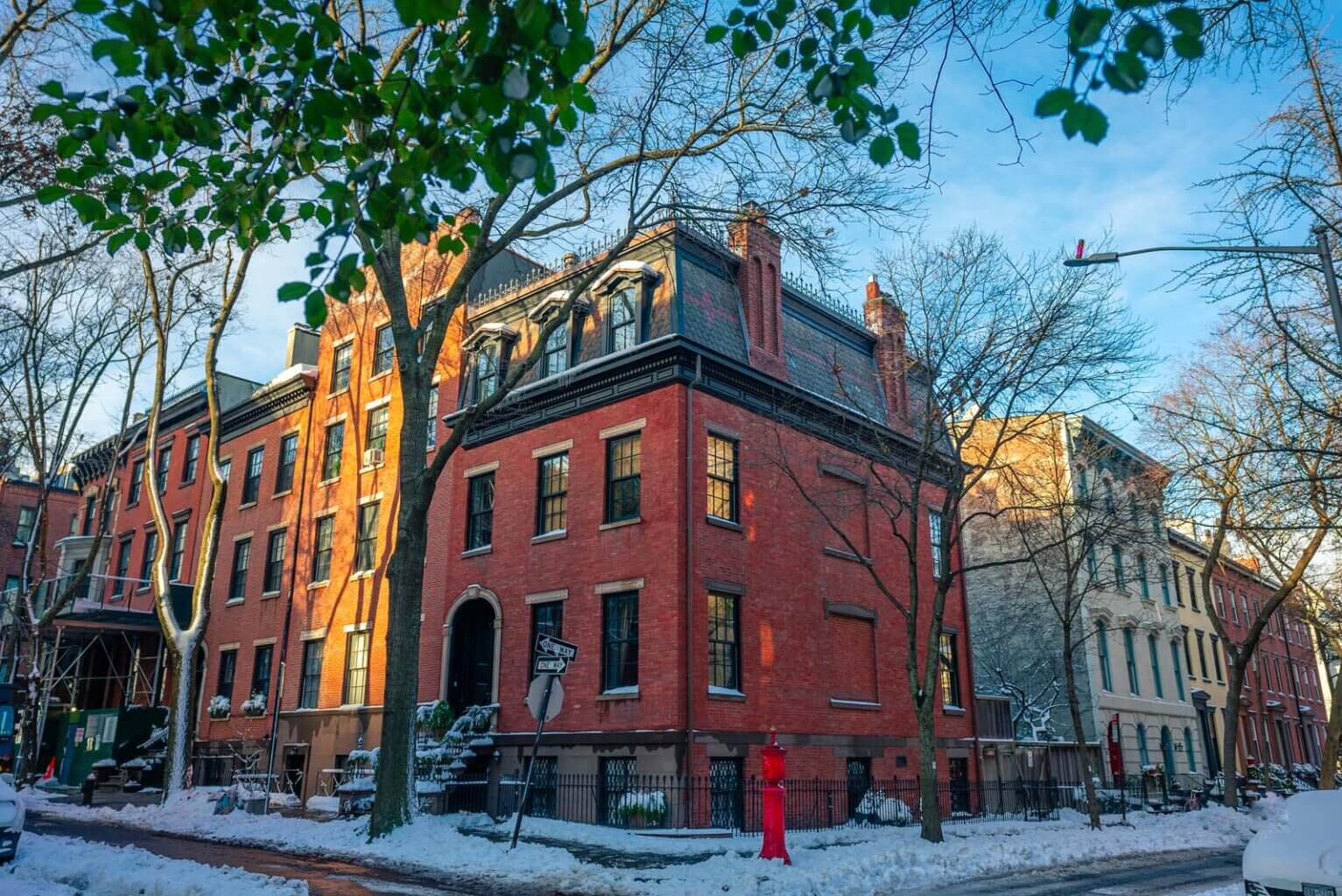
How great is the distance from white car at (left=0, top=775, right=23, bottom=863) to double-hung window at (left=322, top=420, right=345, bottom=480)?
58.9 feet

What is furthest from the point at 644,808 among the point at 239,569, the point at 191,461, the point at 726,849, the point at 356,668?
the point at 191,461

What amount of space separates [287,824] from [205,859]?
4223mm

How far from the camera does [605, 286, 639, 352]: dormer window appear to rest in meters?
22.3

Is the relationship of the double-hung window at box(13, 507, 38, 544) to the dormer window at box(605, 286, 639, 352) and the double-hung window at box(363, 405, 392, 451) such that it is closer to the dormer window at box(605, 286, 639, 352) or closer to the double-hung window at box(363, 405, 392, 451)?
the double-hung window at box(363, 405, 392, 451)

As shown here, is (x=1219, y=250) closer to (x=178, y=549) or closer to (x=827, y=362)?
(x=827, y=362)

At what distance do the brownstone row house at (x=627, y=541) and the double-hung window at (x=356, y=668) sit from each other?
67 mm

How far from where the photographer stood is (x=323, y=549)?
2884 centimetres

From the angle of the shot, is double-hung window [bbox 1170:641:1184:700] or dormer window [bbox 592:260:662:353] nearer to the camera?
dormer window [bbox 592:260:662:353]

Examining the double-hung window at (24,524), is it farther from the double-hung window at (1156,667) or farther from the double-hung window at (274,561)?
the double-hung window at (1156,667)

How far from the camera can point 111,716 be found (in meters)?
30.9

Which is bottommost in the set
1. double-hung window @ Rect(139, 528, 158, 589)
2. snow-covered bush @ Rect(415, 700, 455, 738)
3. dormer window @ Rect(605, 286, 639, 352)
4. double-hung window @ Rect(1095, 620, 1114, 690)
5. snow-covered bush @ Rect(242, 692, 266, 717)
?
snow-covered bush @ Rect(415, 700, 455, 738)

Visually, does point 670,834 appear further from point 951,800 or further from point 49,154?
point 49,154

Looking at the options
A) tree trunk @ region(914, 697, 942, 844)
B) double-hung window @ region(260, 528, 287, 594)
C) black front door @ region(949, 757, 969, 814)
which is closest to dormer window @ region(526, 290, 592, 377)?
tree trunk @ region(914, 697, 942, 844)

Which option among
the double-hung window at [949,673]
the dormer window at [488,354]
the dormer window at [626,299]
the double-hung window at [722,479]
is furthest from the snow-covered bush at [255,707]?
the double-hung window at [949,673]
